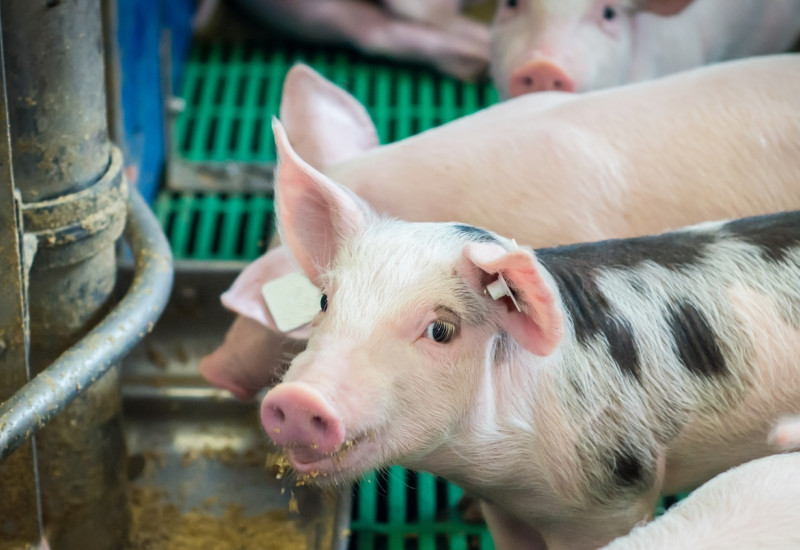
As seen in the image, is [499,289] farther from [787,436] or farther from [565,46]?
[565,46]

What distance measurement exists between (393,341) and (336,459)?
0.52 ft

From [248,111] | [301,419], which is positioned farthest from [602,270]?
[248,111]

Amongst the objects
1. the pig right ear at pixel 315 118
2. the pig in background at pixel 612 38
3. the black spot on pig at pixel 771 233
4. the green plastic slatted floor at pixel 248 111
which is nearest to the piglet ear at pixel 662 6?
the pig in background at pixel 612 38

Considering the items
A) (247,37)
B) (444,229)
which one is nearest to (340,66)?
(247,37)

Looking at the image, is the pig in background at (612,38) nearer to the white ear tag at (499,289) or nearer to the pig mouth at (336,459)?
the white ear tag at (499,289)

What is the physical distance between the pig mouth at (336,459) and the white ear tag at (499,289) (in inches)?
9.0

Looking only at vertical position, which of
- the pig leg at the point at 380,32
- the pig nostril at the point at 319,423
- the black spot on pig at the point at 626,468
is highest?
the pig nostril at the point at 319,423

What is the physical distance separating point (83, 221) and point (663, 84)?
110 cm

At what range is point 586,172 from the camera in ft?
6.31

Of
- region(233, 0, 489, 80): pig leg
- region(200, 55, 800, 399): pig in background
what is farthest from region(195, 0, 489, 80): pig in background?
region(200, 55, 800, 399): pig in background

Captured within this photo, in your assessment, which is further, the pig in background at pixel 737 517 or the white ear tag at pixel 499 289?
the white ear tag at pixel 499 289

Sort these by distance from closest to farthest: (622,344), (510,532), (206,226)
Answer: (622,344) → (510,532) → (206,226)

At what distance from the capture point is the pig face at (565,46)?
2.57 meters

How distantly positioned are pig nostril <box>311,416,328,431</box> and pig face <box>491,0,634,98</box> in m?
1.49
